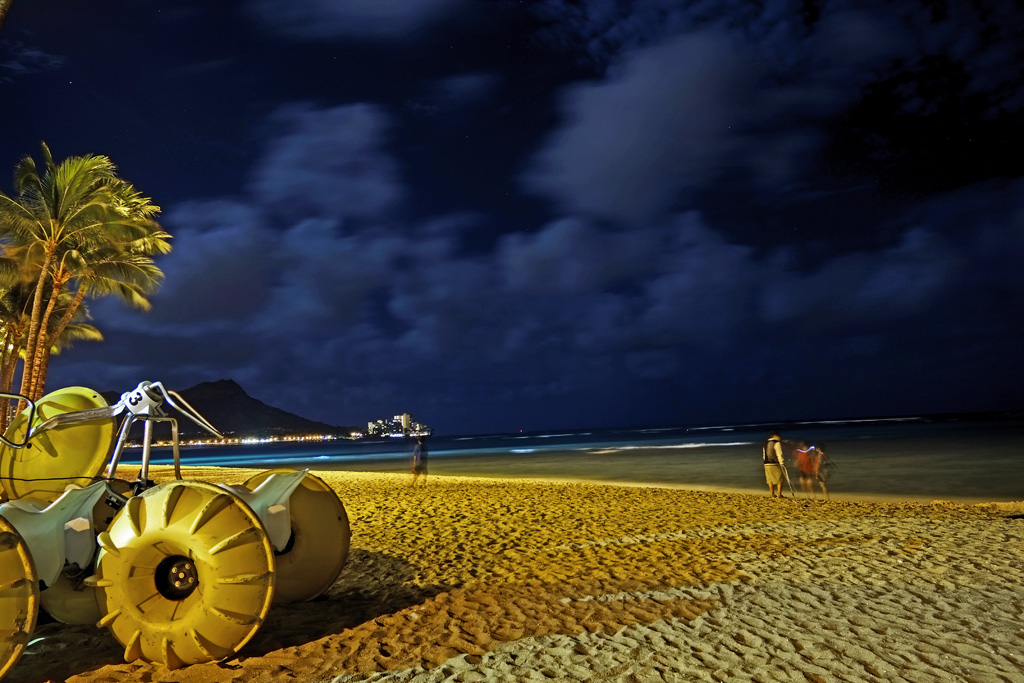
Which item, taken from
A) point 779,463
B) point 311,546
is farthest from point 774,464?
point 311,546

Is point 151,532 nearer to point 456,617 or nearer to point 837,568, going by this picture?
point 456,617

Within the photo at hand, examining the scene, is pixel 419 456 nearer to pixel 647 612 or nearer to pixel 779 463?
pixel 779 463

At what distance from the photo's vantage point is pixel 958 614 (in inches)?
201

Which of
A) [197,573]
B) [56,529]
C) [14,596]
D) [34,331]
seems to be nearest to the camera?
[14,596]

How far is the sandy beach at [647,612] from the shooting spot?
4105 mm

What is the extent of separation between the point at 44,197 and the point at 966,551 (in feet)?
81.6

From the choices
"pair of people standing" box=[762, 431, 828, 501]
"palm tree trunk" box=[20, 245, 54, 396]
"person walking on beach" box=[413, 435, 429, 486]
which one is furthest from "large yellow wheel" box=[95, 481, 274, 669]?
"palm tree trunk" box=[20, 245, 54, 396]

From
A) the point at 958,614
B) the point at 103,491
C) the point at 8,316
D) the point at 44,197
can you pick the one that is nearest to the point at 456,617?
the point at 103,491

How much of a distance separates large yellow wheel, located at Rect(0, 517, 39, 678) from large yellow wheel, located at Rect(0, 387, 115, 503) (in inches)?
91.2

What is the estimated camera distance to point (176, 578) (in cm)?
412

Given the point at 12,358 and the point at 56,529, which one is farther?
the point at 12,358

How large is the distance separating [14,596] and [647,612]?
A: 182 inches

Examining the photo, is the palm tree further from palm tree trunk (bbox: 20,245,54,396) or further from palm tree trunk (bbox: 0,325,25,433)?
palm tree trunk (bbox: 0,325,25,433)

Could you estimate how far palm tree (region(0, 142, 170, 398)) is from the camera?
61.2 ft
